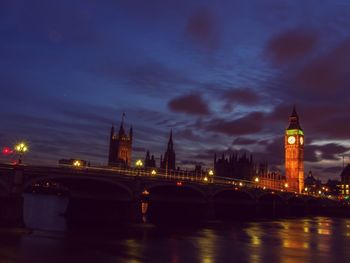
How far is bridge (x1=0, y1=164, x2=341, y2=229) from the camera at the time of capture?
5425cm

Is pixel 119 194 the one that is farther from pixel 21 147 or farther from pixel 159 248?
pixel 159 248

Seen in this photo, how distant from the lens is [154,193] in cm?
10762

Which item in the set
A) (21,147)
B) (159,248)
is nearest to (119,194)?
(21,147)

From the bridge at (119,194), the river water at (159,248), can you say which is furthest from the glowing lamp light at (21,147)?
the river water at (159,248)

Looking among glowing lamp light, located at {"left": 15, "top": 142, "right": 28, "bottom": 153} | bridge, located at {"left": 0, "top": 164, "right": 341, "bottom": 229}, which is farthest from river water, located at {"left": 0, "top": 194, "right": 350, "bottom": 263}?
glowing lamp light, located at {"left": 15, "top": 142, "right": 28, "bottom": 153}

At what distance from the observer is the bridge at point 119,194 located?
54250mm

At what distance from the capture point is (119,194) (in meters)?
77.3

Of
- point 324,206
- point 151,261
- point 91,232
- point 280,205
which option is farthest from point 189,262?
point 324,206

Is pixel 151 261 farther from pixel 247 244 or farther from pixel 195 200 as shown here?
pixel 195 200

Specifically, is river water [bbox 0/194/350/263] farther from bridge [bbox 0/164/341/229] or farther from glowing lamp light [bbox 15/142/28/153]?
glowing lamp light [bbox 15/142/28/153]

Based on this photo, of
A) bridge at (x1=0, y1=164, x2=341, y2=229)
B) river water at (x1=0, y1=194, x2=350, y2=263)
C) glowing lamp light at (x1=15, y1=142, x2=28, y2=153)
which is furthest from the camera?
glowing lamp light at (x1=15, y1=142, x2=28, y2=153)

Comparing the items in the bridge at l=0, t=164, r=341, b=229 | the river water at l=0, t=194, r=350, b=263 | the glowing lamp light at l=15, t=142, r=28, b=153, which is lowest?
the river water at l=0, t=194, r=350, b=263

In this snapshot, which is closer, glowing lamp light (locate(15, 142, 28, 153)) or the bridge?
the bridge

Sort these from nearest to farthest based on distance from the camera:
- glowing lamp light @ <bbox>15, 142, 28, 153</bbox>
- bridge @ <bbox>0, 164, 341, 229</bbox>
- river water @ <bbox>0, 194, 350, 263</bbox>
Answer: river water @ <bbox>0, 194, 350, 263</bbox>, bridge @ <bbox>0, 164, 341, 229</bbox>, glowing lamp light @ <bbox>15, 142, 28, 153</bbox>
